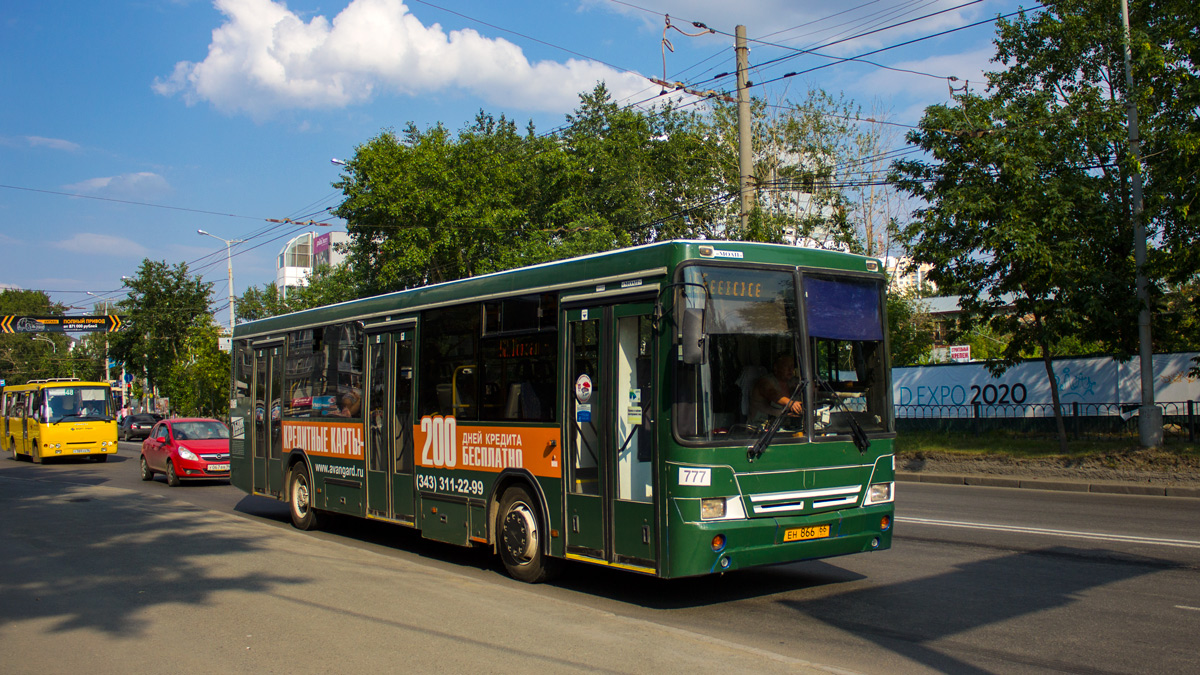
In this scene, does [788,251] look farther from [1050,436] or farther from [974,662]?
[1050,436]

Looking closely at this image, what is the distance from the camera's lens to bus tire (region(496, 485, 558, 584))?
8.67 metres

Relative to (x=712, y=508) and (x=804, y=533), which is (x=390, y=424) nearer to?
(x=712, y=508)

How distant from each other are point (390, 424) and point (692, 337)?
18.1 feet

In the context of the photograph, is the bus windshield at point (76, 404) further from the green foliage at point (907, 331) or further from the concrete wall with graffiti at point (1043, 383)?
the green foliage at point (907, 331)

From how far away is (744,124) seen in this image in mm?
21000

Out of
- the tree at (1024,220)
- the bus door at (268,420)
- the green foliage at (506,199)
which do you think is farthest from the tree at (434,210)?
the bus door at (268,420)

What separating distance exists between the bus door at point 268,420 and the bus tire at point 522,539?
6096mm

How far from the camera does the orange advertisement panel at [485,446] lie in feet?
27.9

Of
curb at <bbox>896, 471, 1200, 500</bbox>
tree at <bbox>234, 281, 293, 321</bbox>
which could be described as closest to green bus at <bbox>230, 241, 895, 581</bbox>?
curb at <bbox>896, 471, 1200, 500</bbox>

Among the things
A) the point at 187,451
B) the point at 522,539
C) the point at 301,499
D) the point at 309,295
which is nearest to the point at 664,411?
the point at 522,539

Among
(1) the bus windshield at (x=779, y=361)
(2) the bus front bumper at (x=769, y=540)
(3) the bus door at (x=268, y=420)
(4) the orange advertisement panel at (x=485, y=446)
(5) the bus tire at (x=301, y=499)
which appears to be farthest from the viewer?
(3) the bus door at (x=268, y=420)

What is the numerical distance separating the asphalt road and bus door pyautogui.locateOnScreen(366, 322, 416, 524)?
675 millimetres

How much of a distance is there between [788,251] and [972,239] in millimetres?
13603

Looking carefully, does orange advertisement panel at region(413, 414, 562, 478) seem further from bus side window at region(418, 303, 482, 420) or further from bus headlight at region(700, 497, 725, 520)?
bus headlight at region(700, 497, 725, 520)
